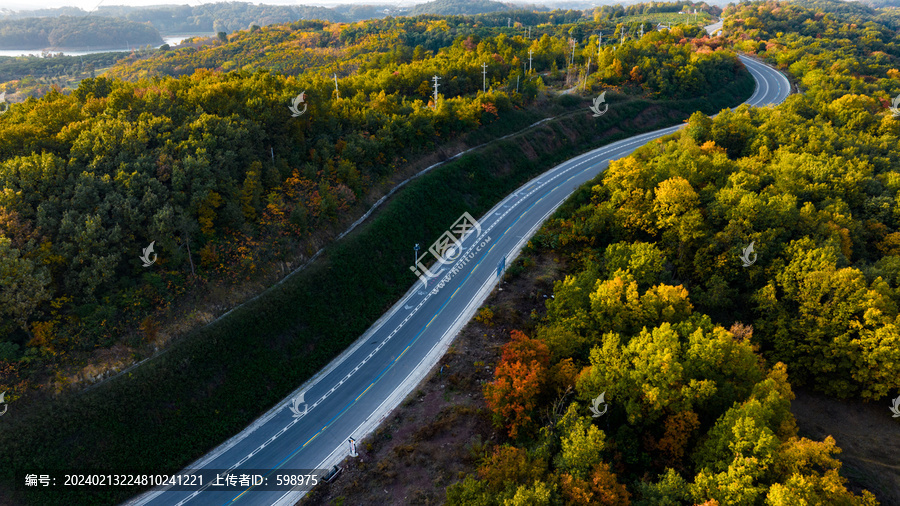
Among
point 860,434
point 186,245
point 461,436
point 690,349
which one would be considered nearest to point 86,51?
point 186,245

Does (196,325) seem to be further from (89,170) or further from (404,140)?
(404,140)

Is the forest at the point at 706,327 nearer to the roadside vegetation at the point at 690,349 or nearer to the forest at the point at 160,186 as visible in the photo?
the roadside vegetation at the point at 690,349

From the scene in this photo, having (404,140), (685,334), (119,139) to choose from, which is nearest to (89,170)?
(119,139)

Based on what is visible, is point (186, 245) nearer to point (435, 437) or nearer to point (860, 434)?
point (435, 437)

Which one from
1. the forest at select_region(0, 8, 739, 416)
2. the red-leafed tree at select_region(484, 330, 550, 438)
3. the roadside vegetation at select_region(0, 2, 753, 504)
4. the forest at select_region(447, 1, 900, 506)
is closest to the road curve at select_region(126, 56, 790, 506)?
the roadside vegetation at select_region(0, 2, 753, 504)

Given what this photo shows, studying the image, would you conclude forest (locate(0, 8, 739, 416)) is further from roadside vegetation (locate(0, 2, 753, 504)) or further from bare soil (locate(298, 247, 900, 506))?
bare soil (locate(298, 247, 900, 506))
